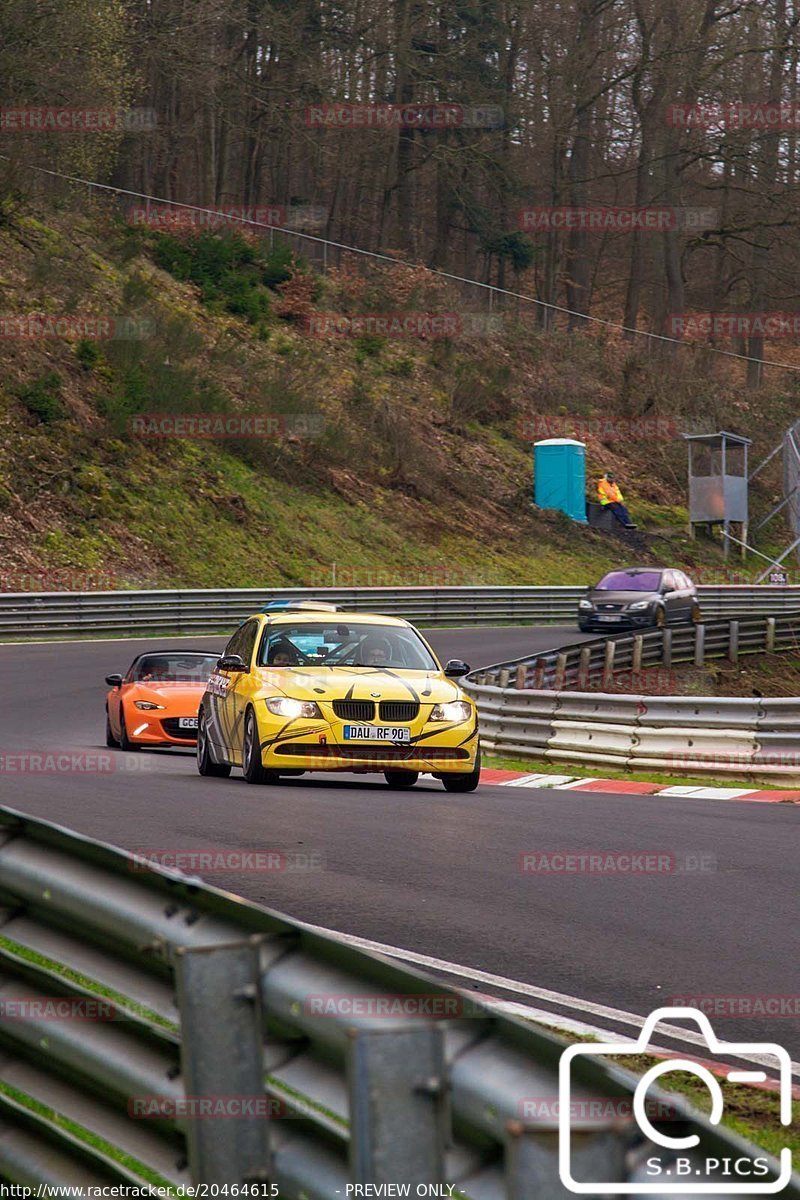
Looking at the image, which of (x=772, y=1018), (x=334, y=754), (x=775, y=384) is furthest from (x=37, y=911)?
(x=775, y=384)

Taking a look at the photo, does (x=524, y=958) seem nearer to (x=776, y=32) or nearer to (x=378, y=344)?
(x=378, y=344)

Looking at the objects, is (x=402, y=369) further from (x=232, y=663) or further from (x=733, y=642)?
(x=232, y=663)

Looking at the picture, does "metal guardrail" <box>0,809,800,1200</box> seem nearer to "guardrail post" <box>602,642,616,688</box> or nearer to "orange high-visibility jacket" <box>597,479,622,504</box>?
"guardrail post" <box>602,642,616,688</box>

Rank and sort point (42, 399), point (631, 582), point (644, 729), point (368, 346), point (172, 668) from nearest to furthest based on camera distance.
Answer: point (644, 729) < point (172, 668) < point (631, 582) < point (42, 399) < point (368, 346)

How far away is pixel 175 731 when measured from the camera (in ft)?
64.1

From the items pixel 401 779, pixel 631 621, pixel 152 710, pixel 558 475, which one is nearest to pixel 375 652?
pixel 401 779

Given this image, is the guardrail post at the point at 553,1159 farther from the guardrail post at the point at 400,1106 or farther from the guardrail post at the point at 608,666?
the guardrail post at the point at 608,666

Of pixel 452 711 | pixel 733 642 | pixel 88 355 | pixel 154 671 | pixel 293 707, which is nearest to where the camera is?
pixel 293 707

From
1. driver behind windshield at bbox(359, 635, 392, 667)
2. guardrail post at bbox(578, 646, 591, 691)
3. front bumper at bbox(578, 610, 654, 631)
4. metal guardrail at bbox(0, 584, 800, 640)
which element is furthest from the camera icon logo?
front bumper at bbox(578, 610, 654, 631)

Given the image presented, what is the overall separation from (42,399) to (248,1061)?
38.9 metres

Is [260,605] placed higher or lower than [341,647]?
lower

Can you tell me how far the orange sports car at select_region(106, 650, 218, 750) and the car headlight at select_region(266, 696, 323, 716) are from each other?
481 cm

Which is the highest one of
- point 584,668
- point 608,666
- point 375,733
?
point 375,733

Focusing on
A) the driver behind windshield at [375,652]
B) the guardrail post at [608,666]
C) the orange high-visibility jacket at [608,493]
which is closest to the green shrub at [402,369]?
the orange high-visibility jacket at [608,493]
